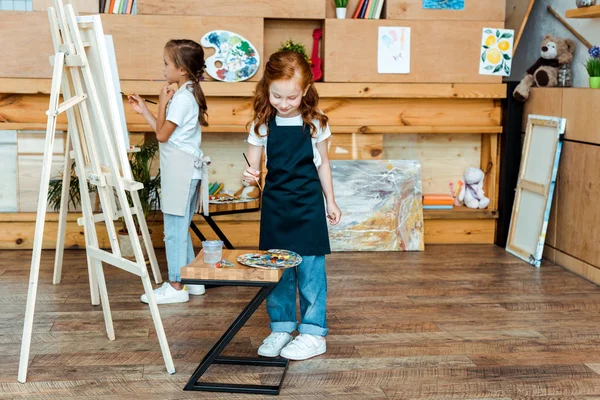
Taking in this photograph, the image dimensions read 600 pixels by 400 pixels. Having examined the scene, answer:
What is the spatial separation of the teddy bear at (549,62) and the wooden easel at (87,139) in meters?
2.74

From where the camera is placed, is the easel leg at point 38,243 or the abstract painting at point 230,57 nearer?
the easel leg at point 38,243

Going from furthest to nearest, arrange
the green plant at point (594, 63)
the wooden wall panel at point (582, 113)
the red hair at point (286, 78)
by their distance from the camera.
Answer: the green plant at point (594, 63) < the wooden wall panel at point (582, 113) < the red hair at point (286, 78)

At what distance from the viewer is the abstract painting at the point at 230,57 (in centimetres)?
457

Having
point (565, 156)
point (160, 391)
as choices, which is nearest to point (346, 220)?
point (565, 156)

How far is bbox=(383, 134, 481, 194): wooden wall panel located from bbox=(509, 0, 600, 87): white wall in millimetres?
640

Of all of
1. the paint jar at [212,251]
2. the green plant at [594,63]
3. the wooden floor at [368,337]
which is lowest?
the wooden floor at [368,337]

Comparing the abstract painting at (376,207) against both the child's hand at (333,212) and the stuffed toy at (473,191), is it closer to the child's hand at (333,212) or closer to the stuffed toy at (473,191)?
the stuffed toy at (473,191)

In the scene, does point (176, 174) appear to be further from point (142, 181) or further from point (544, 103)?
point (544, 103)

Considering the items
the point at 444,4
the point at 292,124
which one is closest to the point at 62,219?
the point at 292,124

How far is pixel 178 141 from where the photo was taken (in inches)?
139

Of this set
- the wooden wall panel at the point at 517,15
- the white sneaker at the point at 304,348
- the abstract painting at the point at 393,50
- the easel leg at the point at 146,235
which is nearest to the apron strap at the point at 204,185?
the easel leg at the point at 146,235

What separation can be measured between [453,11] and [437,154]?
917 mm

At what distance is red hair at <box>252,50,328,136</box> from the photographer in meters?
2.70

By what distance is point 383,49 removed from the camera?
472 cm
